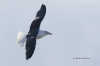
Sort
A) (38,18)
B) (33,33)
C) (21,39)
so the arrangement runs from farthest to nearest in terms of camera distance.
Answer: (38,18), (33,33), (21,39)

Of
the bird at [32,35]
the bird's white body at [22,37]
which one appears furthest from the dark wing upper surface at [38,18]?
the bird's white body at [22,37]

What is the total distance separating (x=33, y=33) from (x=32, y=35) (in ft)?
1.68

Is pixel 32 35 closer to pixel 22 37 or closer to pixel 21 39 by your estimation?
pixel 22 37

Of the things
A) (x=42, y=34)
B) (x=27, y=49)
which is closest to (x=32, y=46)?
(x=27, y=49)

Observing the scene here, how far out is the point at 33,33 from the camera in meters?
39.7

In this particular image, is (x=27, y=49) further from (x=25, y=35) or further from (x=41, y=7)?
(x=41, y=7)

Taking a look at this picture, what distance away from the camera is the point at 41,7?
1644 inches

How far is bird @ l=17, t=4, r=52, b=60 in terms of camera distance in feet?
122

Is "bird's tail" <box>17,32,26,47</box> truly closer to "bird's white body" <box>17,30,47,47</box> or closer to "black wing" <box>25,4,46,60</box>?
"bird's white body" <box>17,30,47,47</box>

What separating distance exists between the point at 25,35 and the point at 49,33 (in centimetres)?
274

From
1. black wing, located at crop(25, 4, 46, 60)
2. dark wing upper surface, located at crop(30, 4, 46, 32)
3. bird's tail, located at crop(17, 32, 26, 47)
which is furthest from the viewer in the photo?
dark wing upper surface, located at crop(30, 4, 46, 32)

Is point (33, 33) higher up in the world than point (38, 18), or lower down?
lower down

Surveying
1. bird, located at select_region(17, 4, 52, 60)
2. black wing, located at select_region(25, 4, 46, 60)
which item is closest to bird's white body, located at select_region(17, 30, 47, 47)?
bird, located at select_region(17, 4, 52, 60)

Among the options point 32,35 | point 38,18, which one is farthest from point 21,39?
point 38,18
